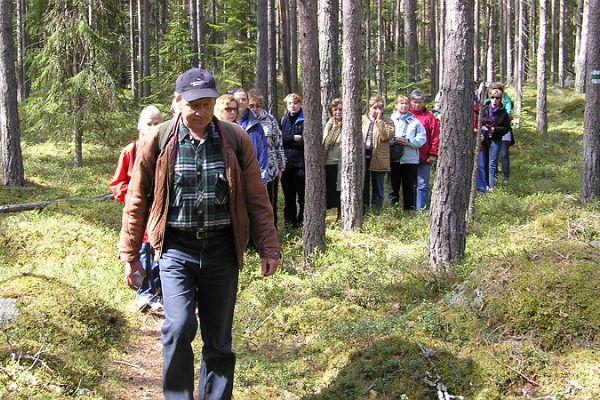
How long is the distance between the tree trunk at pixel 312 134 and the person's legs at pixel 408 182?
326 centimetres

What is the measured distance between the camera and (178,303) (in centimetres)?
364

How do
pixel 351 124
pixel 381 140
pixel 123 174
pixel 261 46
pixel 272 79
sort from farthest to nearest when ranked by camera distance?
pixel 272 79, pixel 261 46, pixel 381 140, pixel 351 124, pixel 123 174

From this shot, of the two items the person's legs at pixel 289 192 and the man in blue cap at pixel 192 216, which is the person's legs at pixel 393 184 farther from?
the man in blue cap at pixel 192 216

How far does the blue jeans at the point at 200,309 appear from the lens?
366 cm

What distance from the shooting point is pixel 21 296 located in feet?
17.9

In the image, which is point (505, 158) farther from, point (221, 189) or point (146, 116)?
point (221, 189)

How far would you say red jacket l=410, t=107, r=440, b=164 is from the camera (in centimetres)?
1008

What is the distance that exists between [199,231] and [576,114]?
2669 cm

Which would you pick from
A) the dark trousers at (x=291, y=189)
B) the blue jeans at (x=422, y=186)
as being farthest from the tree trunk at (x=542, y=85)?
the dark trousers at (x=291, y=189)

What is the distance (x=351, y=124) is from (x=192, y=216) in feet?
17.2

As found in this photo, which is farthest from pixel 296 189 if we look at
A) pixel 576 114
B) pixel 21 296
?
pixel 576 114

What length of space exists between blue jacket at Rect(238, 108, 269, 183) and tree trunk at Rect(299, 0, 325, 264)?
2.28 feet

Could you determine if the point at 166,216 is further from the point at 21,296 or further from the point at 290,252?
the point at 290,252

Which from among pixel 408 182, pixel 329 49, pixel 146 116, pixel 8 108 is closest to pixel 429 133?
pixel 408 182
